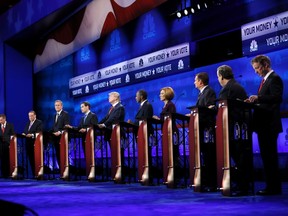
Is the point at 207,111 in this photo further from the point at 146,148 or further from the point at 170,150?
the point at 146,148

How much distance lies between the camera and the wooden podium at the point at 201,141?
262 inches

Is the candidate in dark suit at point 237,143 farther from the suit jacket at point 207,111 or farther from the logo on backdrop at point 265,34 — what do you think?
the logo on backdrop at point 265,34

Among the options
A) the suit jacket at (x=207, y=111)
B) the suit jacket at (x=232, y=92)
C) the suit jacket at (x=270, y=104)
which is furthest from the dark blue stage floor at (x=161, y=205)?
the suit jacket at (x=232, y=92)

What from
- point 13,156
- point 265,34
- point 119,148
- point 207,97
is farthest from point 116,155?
point 13,156

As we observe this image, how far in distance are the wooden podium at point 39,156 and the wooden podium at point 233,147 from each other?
5991 mm

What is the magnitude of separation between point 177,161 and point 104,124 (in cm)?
231

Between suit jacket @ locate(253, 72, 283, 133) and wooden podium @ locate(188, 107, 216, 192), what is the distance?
83cm

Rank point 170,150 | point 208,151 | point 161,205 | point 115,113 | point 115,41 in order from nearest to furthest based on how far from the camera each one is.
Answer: point 161,205 → point 208,151 → point 170,150 → point 115,113 → point 115,41

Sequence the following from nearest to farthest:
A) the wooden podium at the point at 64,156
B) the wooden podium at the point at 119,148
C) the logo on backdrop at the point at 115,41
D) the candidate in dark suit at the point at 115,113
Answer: the wooden podium at the point at 119,148 → the candidate in dark suit at the point at 115,113 → the wooden podium at the point at 64,156 → the logo on backdrop at the point at 115,41

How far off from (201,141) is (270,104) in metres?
1.16

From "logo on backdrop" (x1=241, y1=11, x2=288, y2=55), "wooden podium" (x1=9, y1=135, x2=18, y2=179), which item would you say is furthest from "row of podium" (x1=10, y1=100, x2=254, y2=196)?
"wooden podium" (x1=9, y1=135, x2=18, y2=179)

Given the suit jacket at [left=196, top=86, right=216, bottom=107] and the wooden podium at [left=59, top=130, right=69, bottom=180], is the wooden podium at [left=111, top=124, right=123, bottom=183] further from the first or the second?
the suit jacket at [left=196, top=86, right=216, bottom=107]

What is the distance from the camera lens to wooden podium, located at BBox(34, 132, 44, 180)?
11.5 meters

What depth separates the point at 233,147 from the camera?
6.14 metres
